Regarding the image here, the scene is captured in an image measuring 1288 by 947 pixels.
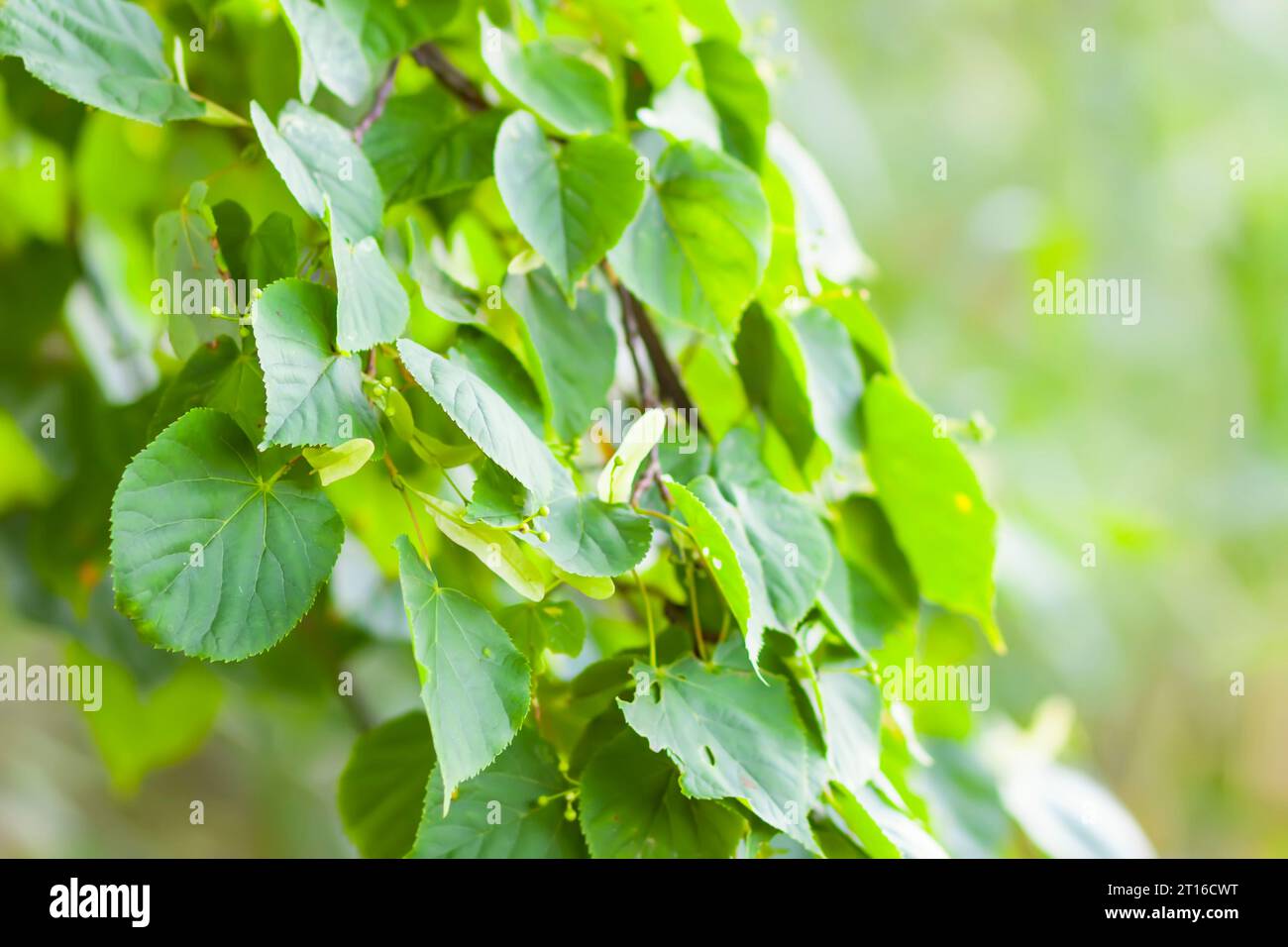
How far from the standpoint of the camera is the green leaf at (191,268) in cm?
32

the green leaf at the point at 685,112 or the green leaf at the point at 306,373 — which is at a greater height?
the green leaf at the point at 685,112

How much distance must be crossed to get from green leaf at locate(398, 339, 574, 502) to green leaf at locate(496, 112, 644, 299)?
61 mm

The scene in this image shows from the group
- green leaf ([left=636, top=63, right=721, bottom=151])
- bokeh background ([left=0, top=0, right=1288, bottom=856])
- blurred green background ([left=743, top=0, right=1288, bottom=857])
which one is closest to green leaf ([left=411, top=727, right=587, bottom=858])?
green leaf ([left=636, top=63, right=721, bottom=151])

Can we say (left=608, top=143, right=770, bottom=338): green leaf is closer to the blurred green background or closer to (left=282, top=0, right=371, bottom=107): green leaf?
(left=282, top=0, right=371, bottom=107): green leaf

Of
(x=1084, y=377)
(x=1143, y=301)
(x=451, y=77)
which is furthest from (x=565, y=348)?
(x=1143, y=301)

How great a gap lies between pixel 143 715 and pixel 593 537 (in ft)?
1.33

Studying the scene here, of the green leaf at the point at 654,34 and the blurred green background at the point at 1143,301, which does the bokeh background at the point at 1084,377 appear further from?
the green leaf at the point at 654,34

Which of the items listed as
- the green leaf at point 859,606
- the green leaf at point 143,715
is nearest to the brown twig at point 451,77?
the green leaf at point 859,606

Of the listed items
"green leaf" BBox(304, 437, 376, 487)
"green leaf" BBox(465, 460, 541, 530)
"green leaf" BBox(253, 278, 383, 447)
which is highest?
"green leaf" BBox(253, 278, 383, 447)

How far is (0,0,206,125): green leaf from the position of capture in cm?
29

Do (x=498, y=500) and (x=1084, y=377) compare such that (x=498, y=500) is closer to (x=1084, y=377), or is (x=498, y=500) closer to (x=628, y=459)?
(x=628, y=459)

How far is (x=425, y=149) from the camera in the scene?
1.16 feet

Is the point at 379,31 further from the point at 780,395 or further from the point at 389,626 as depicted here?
the point at 389,626

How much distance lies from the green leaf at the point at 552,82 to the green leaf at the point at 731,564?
0.14 meters
